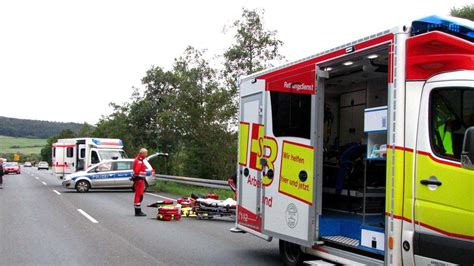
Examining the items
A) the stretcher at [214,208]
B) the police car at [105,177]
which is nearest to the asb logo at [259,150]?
the stretcher at [214,208]

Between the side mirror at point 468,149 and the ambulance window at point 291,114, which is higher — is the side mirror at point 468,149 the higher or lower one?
the lower one

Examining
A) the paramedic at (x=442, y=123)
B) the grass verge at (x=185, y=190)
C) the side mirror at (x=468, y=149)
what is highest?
the paramedic at (x=442, y=123)

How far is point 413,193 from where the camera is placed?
464 centimetres

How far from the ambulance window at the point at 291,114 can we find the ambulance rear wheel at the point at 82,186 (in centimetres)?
1741

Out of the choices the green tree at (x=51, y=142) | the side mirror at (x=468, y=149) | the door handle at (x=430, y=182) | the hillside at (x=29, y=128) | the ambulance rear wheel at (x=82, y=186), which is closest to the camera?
the side mirror at (x=468, y=149)

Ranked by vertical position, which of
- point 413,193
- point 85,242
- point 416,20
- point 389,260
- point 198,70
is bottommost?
point 85,242

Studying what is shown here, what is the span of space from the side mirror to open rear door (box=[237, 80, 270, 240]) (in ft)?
11.6

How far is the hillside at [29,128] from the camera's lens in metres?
140

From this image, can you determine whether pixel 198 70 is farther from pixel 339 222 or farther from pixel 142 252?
pixel 339 222

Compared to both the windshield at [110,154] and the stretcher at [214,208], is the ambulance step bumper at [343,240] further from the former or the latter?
the windshield at [110,154]

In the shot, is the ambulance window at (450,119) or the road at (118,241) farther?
the road at (118,241)

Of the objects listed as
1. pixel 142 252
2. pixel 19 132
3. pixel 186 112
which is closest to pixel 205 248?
pixel 142 252

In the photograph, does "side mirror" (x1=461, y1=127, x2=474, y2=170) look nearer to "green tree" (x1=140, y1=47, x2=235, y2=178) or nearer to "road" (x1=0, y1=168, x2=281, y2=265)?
"road" (x1=0, y1=168, x2=281, y2=265)

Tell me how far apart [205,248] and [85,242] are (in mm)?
2323
